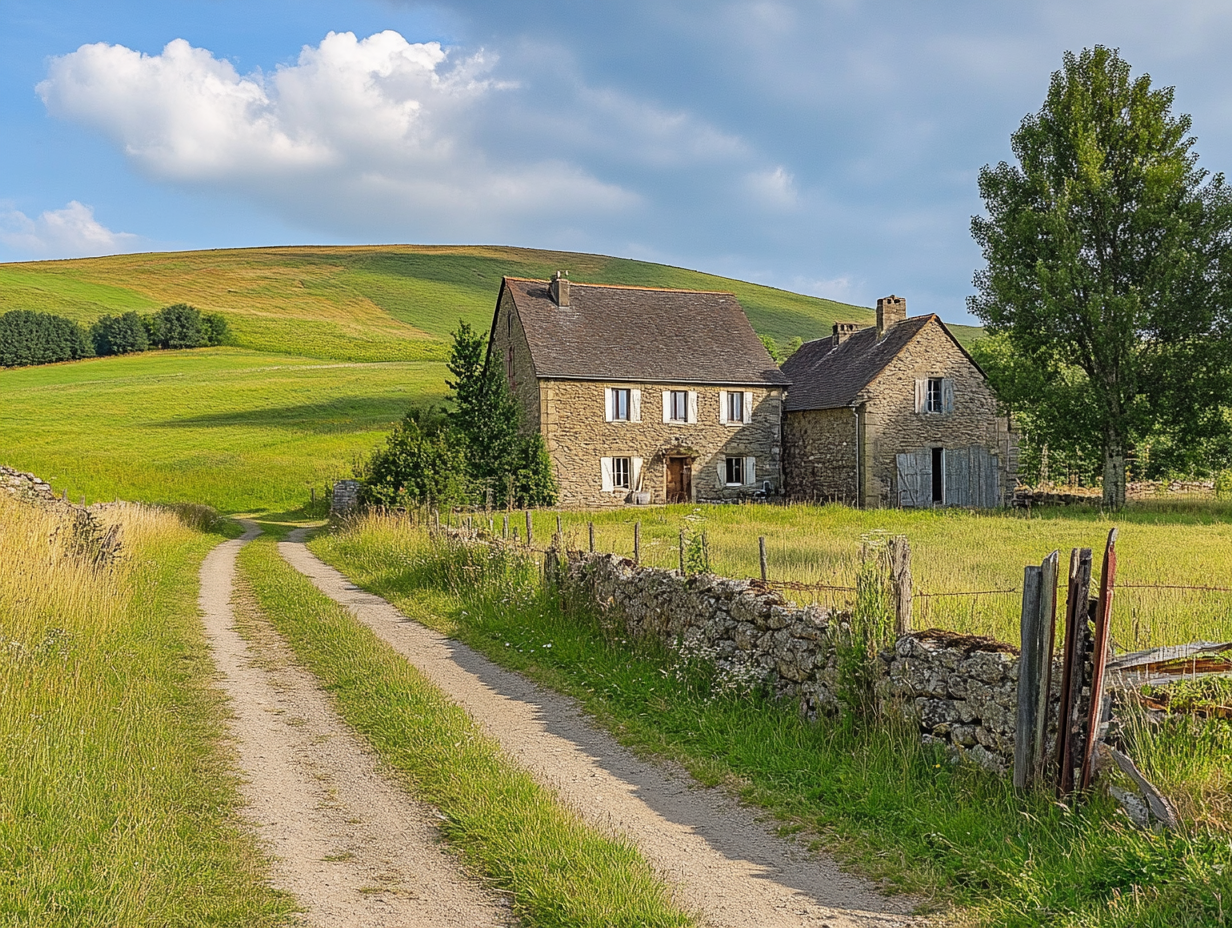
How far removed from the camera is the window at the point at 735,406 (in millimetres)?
38250

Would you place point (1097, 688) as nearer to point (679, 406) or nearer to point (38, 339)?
point (679, 406)

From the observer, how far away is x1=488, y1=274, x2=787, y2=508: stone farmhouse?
3591cm

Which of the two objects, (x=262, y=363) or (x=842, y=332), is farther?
(x=262, y=363)

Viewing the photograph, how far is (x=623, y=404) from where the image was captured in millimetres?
36594

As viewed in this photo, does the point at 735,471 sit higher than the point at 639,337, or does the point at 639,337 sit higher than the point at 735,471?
the point at 639,337

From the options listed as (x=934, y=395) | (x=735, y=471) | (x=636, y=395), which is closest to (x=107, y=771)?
(x=636, y=395)

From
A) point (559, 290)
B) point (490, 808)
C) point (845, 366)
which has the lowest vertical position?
point (490, 808)

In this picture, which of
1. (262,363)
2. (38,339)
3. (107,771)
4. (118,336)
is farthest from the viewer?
(118,336)

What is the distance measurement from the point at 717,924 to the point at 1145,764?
2735 mm

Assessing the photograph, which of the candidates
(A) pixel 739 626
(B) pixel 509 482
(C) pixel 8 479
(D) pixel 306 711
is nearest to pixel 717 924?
(A) pixel 739 626

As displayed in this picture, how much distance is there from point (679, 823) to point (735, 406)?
108ft

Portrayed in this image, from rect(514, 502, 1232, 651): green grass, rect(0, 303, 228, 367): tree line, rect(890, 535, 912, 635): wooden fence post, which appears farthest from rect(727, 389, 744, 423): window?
rect(0, 303, 228, 367): tree line

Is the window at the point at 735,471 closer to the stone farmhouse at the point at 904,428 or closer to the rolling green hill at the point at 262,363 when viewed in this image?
the stone farmhouse at the point at 904,428

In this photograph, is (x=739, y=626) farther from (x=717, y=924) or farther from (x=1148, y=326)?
(x=1148, y=326)
